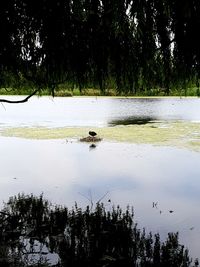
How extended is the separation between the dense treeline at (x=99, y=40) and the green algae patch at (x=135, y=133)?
1026cm

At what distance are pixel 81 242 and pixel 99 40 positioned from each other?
2.72m

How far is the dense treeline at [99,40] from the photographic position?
271 cm

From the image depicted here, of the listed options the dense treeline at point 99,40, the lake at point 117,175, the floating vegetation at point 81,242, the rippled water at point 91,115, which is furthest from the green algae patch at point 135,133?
the dense treeline at point 99,40

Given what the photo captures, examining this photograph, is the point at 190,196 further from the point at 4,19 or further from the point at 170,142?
the point at 170,142

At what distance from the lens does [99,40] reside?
285 centimetres

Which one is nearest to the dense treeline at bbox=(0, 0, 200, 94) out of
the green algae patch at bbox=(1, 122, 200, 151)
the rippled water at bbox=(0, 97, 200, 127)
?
the rippled water at bbox=(0, 97, 200, 127)

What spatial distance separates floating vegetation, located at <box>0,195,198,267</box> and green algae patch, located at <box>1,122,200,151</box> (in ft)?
26.1

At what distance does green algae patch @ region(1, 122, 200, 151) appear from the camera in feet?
48.0

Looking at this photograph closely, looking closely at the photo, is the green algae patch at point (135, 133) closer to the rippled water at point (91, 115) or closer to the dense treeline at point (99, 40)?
the rippled water at point (91, 115)

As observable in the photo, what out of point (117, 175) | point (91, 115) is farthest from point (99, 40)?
point (91, 115)

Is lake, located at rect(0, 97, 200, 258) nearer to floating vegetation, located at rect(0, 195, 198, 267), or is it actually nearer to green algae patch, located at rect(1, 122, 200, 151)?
green algae patch, located at rect(1, 122, 200, 151)

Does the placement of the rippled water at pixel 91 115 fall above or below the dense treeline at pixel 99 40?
below

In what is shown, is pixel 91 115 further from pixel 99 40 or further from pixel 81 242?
pixel 99 40

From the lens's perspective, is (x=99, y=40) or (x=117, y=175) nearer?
(x=99, y=40)
